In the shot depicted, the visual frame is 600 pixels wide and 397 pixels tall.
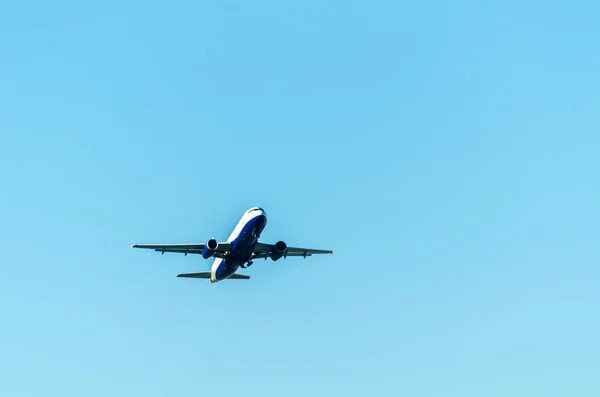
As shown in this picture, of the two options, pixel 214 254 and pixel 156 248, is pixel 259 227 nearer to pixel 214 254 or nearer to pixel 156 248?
pixel 214 254

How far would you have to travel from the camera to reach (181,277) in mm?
96812

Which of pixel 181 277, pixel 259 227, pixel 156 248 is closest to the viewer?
pixel 259 227

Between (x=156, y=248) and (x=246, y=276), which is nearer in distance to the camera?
(x=156, y=248)

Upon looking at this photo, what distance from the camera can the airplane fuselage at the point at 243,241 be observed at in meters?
83.9

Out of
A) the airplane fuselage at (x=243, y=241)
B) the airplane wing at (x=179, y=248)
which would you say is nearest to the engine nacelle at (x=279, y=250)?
the airplane fuselage at (x=243, y=241)

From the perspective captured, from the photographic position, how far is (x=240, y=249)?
86.2 meters

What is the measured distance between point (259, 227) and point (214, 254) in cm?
645

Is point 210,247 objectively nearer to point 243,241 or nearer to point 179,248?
point 243,241

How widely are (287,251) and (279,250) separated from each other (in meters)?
3.77

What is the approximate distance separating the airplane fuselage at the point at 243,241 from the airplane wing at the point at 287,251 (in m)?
1.78

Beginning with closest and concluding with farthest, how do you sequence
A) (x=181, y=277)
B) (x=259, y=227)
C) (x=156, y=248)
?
(x=259, y=227), (x=156, y=248), (x=181, y=277)

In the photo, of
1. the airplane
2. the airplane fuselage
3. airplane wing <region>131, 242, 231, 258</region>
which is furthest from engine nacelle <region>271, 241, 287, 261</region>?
airplane wing <region>131, 242, 231, 258</region>

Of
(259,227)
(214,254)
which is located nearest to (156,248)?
(214,254)

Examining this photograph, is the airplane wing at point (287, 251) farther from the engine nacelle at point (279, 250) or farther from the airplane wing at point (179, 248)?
the airplane wing at point (179, 248)
